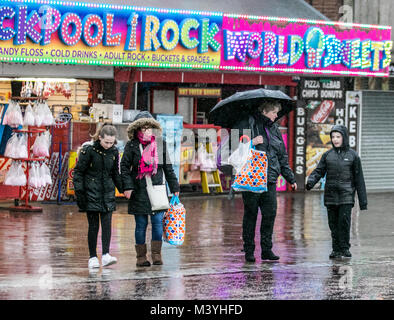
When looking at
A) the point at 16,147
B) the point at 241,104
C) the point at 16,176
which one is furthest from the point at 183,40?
the point at 241,104

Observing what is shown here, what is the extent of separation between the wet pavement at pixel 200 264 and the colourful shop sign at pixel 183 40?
3.06 metres

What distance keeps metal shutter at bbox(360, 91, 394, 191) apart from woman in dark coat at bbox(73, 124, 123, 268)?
522 inches

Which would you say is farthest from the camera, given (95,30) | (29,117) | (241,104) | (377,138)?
(377,138)

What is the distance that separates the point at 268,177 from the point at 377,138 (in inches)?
489

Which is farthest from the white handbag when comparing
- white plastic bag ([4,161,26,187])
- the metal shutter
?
the metal shutter

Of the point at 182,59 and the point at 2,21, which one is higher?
the point at 2,21

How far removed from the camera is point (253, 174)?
428 inches

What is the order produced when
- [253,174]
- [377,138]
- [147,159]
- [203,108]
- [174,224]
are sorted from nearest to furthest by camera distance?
[147,159], [174,224], [253,174], [203,108], [377,138]

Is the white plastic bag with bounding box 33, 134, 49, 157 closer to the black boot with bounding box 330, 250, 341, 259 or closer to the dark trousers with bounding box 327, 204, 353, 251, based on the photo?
the dark trousers with bounding box 327, 204, 353, 251

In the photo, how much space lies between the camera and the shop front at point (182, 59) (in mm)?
17000

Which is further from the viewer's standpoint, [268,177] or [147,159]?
[268,177]

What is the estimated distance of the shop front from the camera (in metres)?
17.0

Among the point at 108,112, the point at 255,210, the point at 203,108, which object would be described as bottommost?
the point at 255,210

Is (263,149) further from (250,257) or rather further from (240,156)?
(250,257)
